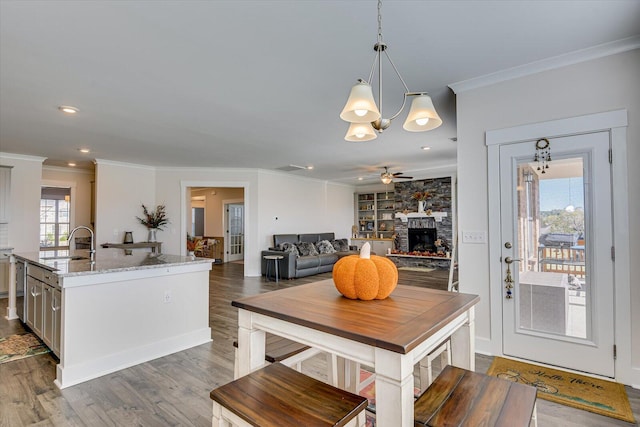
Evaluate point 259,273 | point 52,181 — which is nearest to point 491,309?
point 259,273

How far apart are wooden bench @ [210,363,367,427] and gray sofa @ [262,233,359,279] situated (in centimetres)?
590

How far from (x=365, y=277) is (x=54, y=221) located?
822 centimetres

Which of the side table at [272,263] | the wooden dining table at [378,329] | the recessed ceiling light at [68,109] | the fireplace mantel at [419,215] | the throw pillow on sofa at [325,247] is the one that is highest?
the recessed ceiling light at [68,109]

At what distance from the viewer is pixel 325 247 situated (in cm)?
874

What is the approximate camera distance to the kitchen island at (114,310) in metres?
2.58

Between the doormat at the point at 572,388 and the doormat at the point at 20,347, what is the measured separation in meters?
4.20

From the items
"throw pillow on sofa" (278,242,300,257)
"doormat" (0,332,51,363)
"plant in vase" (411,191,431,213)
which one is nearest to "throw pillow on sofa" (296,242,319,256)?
"throw pillow on sofa" (278,242,300,257)

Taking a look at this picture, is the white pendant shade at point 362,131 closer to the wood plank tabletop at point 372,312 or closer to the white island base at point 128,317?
the wood plank tabletop at point 372,312

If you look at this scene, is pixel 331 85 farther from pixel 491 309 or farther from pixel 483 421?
pixel 483 421

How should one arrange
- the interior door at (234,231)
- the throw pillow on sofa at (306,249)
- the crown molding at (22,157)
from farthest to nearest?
1. the interior door at (234,231)
2. the throw pillow on sofa at (306,249)
3. the crown molding at (22,157)

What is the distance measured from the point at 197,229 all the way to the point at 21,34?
9829 millimetres

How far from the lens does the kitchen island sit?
258 centimetres

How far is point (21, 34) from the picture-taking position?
2.20 metres

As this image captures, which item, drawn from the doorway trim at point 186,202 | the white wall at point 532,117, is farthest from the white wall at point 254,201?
the white wall at point 532,117
